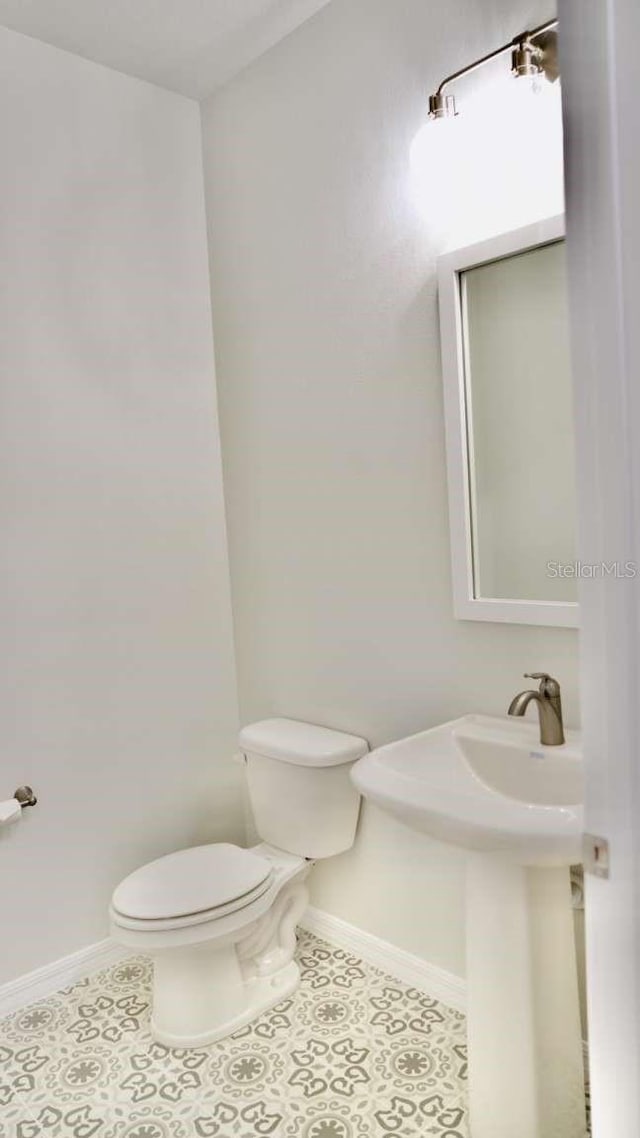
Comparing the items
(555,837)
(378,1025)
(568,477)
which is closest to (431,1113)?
(378,1025)

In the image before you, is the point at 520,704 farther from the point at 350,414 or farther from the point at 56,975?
the point at 56,975

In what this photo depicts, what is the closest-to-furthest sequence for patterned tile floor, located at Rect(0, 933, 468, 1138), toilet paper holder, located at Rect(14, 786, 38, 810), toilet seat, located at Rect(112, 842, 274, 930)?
patterned tile floor, located at Rect(0, 933, 468, 1138) < toilet seat, located at Rect(112, 842, 274, 930) < toilet paper holder, located at Rect(14, 786, 38, 810)

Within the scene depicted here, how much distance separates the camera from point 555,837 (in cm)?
124

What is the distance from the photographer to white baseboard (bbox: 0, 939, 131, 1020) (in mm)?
2088

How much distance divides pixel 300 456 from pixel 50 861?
4.32 feet

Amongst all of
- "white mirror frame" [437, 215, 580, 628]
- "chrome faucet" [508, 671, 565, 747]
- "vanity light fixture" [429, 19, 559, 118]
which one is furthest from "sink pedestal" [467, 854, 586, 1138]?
"vanity light fixture" [429, 19, 559, 118]

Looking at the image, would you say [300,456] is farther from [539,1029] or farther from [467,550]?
[539,1029]

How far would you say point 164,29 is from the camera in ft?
6.92

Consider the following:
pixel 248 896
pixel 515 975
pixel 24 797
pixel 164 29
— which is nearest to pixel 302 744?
pixel 248 896

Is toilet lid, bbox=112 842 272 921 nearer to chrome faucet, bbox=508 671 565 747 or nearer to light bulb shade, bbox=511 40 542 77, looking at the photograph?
chrome faucet, bbox=508 671 565 747

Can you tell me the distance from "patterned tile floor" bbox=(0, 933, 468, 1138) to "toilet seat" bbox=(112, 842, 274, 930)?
0.32 meters

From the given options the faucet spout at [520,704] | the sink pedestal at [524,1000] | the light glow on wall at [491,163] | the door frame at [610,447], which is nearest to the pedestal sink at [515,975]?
the sink pedestal at [524,1000]

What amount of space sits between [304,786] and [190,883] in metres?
0.37

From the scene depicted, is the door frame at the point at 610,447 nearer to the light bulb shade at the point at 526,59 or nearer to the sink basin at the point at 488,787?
the sink basin at the point at 488,787
